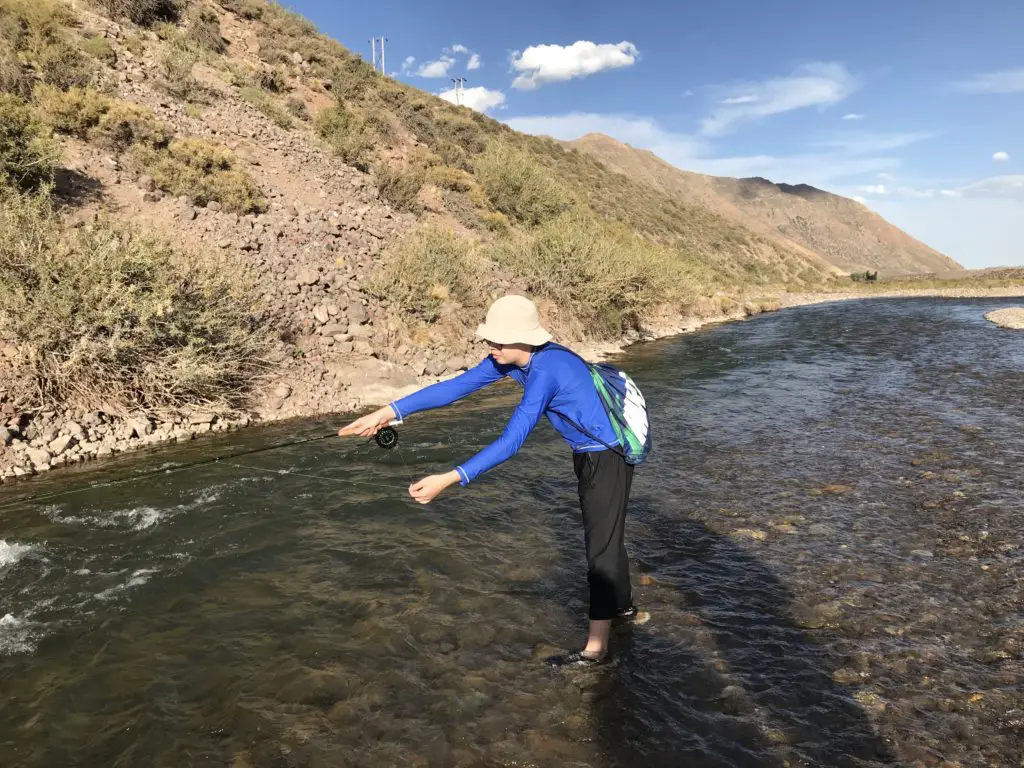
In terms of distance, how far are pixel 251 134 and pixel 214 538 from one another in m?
20.1

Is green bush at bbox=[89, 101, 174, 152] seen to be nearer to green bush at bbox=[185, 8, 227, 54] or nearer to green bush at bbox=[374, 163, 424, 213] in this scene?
green bush at bbox=[374, 163, 424, 213]

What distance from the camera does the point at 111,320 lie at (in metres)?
9.28

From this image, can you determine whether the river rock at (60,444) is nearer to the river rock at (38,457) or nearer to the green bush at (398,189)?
the river rock at (38,457)

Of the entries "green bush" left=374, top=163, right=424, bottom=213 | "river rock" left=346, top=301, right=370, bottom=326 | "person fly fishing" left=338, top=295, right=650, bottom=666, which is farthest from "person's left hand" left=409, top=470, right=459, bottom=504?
"green bush" left=374, top=163, right=424, bottom=213

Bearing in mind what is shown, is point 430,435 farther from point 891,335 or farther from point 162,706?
point 891,335

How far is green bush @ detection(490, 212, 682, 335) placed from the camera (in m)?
21.9

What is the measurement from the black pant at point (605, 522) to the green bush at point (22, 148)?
552 inches

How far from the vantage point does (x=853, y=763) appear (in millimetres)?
3250

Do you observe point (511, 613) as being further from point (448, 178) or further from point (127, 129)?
point (448, 178)

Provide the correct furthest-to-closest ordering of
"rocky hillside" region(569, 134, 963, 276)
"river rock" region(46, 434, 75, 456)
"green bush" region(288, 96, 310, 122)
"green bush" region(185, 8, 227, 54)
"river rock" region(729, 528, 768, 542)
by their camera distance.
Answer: "rocky hillside" region(569, 134, 963, 276) < "green bush" region(288, 96, 310, 122) < "green bush" region(185, 8, 227, 54) < "river rock" region(46, 434, 75, 456) < "river rock" region(729, 528, 768, 542)

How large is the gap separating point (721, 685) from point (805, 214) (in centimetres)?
17811

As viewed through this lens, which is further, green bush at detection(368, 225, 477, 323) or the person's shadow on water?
green bush at detection(368, 225, 477, 323)

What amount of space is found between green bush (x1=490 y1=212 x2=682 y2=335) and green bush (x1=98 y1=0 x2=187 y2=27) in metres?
18.1

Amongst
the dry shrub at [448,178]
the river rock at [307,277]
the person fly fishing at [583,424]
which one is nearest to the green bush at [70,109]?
the river rock at [307,277]
